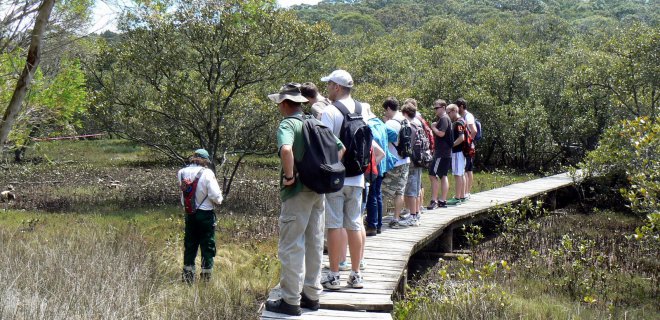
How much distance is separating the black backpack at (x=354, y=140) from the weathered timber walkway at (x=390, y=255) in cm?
109

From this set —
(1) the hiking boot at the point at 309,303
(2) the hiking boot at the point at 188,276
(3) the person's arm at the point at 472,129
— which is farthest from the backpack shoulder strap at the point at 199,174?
(3) the person's arm at the point at 472,129

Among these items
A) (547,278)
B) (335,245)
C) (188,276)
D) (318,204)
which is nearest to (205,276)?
(188,276)

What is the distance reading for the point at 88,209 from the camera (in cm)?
1362

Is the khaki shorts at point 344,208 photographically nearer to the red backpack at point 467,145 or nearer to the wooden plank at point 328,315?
the wooden plank at point 328,315

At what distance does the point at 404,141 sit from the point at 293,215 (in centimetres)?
327

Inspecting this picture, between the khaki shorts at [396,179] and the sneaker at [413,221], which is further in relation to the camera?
the sneaker at [413,221]

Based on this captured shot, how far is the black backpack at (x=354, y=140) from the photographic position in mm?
5809

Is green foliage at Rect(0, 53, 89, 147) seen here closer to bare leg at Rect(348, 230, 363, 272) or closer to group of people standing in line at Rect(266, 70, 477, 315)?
group of people standing in line at Rect(266, 70, 477, 315)

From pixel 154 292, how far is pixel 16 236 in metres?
3.75

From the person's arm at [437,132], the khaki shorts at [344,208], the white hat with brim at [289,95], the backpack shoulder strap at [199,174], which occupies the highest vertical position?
the white hat with brim at [289,95]

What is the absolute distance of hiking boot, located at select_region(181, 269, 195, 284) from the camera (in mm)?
7694

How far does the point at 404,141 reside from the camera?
814cm

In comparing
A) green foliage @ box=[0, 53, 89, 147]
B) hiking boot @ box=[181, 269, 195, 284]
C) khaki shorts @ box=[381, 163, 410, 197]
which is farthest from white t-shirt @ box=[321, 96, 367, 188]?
green foliage @ box=[0, 53, 89, 147]

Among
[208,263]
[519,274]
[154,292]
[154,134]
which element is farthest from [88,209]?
[519,274]
